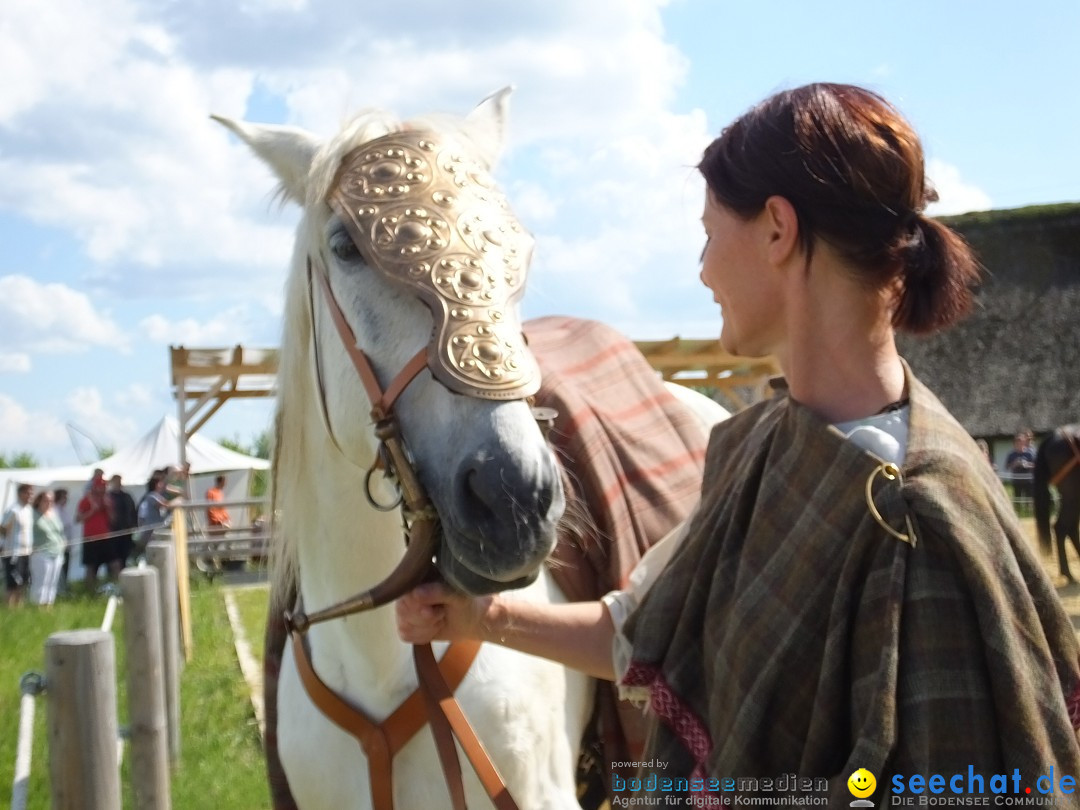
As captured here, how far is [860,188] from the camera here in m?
1.18

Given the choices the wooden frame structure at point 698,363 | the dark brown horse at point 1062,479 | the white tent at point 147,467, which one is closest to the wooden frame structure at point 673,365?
the wooden frame structure at point 698,363

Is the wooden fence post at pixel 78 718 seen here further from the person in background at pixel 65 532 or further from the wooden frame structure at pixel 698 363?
the person in background at pixel 65 532

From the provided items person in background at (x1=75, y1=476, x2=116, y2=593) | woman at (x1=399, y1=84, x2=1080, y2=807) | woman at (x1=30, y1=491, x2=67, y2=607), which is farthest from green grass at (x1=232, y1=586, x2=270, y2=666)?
woman at (x1=399, y1=84, x2=1080, y2=807)

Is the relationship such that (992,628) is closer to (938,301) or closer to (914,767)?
(914,767)

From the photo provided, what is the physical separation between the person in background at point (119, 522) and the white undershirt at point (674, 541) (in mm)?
11714

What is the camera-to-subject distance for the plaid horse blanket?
8.10 feet

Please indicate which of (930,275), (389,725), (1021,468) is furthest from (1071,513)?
(930,275)

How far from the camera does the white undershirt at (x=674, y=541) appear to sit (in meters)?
1.21

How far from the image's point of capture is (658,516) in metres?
2.75

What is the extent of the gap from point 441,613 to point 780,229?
0.85 meters

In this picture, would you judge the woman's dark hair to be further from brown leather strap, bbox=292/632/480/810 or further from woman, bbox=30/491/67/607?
woman, bbox=30/491/67/607

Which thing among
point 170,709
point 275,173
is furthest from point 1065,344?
point 275,173

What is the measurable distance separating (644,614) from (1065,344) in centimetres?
2217

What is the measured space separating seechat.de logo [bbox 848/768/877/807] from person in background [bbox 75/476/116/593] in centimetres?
1186
